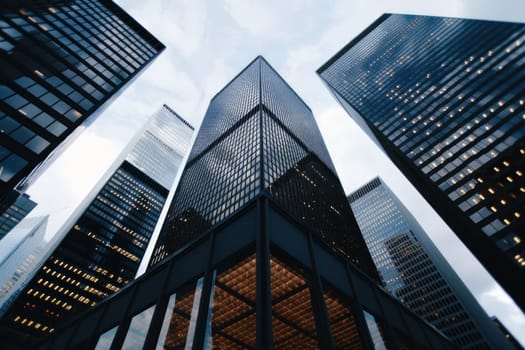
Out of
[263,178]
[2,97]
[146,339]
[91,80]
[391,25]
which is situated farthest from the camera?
[391,25]

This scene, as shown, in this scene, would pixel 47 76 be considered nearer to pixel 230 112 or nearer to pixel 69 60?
pixel 69 60

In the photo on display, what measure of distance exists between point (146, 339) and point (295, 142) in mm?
66564

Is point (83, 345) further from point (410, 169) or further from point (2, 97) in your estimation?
point (410, 169)

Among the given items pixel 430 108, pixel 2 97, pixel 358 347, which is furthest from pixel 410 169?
pixel 2 97

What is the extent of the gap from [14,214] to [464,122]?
156 m

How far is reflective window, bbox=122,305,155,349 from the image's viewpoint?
13705mm

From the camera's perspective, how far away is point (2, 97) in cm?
2823

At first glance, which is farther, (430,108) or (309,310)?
(430,108)

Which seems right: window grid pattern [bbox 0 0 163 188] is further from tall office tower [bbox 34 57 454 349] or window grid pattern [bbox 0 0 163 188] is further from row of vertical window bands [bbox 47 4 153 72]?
tall office tower [bbox 34 57 454 349]

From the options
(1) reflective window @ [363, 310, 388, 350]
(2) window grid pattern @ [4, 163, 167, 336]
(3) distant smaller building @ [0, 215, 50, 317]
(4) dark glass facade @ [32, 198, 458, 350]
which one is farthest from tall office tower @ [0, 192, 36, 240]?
(1) reflective window @ [363, 310, 388, 350]

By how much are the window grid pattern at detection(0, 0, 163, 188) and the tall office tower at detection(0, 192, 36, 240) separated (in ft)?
288

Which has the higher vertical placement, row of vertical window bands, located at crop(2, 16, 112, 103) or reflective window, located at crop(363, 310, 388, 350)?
row of vertical window bands, located at crop(2, 16, 112, 103)

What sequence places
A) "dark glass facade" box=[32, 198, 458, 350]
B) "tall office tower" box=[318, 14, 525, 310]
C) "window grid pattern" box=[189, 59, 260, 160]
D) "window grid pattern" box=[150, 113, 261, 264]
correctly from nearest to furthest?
"dark glass facade" box=[32, 198, 458, 350]
"window grid pattern" box=[150, 113, 261, 264]
"tall office tower" box=[318, 14, 525, 310]
"window grid pattern" box=[189, 59, 260, 160]

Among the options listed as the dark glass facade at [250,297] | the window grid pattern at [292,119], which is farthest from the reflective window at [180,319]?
the window grid pattern at [292,119]
